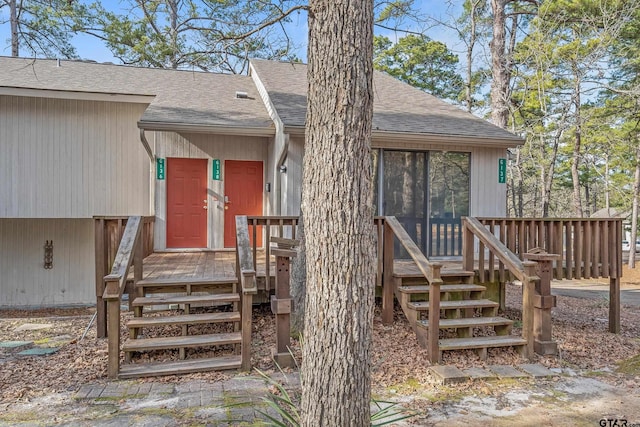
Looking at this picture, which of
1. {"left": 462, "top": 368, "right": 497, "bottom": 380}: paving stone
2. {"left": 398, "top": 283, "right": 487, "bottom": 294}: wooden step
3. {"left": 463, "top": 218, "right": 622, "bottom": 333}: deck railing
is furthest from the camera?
{"left": 463, "top": 218, "right": 622, "bottom": 333}: deck railing

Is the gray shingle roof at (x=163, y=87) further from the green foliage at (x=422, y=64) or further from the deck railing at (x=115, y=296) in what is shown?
the green foliage at (x=422, y=64)

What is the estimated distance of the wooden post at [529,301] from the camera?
4.63m

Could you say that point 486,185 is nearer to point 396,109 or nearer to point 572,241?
point 572,241

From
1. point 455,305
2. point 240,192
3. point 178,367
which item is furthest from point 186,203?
point 455,305

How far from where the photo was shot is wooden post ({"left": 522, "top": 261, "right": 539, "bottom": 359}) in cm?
463

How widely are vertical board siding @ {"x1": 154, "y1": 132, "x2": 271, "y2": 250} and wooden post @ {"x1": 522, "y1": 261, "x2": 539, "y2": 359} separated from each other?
Result: 17.1ft

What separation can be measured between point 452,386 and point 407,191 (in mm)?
4289

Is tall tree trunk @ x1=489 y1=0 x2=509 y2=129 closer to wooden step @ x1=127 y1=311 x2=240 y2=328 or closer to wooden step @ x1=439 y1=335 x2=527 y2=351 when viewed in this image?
wooden step @ x1=439 y1=335 x2=527 y2=351

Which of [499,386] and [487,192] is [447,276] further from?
[487,192]

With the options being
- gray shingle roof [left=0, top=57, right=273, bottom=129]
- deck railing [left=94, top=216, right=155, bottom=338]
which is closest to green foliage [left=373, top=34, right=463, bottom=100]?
gray shingle roof [left=0, top=57, right=273, bottom=129]

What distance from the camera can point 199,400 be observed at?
3439mm

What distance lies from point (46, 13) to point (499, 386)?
617 inches

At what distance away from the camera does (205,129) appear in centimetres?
751

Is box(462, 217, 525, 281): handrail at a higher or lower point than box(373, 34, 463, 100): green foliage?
lower
